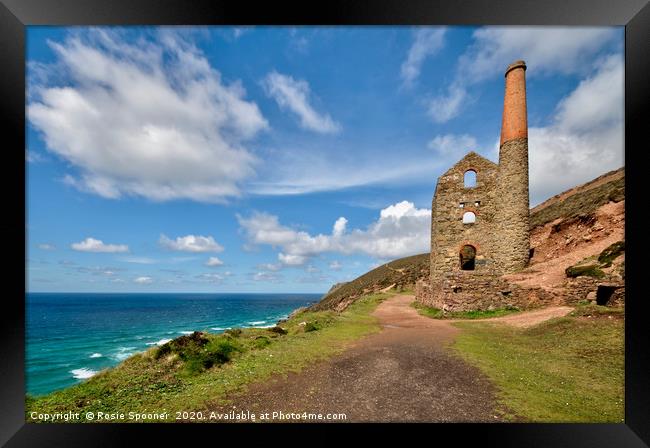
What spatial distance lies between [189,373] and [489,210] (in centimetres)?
2669

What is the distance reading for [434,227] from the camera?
2678 cm

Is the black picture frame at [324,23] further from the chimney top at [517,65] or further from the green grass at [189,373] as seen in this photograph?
the chimney top at [517,65]

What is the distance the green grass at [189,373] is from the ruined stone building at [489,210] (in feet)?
42.5

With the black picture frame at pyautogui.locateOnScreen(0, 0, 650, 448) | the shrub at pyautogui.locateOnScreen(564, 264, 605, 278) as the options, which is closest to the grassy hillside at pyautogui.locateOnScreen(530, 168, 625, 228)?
the shrub at pyautogui.locateOnScreen(564, 264, 605, 278)

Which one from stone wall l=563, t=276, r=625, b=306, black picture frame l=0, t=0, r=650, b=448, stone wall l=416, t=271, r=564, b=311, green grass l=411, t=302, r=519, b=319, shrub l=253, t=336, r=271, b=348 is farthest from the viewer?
green grass l=411, t=302, r=519, b=319

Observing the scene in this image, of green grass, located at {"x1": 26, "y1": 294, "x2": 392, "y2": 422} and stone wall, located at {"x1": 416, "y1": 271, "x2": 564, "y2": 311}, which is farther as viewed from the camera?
stone wall, located at {"x1": 416, "y1": 271, "x2": 564, "y2": 311}

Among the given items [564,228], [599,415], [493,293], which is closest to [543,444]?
[599,415]

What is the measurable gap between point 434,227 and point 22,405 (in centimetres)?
2798

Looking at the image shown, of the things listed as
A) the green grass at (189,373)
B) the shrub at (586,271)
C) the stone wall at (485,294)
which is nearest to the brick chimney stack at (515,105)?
the shrub at (586,271)

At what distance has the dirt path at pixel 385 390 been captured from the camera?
5680 millimetres

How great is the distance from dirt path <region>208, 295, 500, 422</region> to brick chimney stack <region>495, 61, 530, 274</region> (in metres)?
17.4

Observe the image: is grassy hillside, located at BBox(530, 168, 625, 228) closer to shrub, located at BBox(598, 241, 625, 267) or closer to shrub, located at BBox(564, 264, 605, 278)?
shrub, located at BBox(598, 241, 625, 267)

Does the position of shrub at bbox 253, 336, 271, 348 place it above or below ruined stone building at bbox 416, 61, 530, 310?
below

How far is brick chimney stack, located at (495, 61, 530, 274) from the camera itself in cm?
2203
